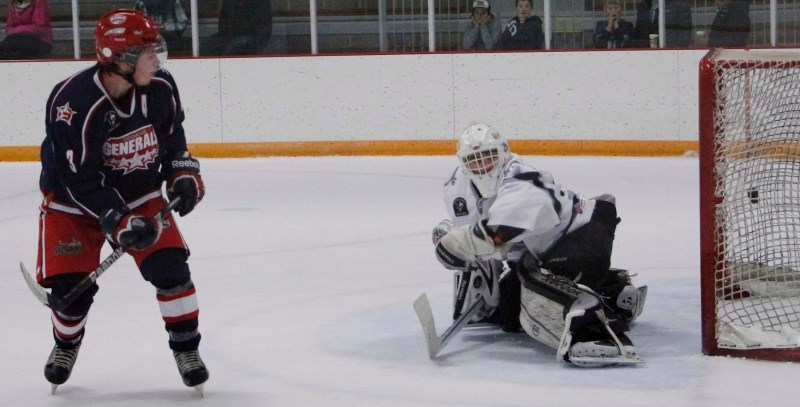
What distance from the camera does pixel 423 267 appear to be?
4.65 meters

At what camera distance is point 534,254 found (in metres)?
3.46

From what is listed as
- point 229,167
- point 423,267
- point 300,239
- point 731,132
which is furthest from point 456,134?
point 731,132

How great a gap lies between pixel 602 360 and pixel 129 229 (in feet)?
3.96

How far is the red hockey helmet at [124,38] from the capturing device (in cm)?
281

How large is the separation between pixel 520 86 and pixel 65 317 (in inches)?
209

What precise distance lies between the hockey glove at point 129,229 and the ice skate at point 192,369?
1.05 feet

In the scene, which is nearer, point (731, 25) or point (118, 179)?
point (118, 179)

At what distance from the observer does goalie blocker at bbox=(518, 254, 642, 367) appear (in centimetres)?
315

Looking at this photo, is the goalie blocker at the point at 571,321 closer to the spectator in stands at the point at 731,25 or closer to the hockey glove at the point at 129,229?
the hockey glove at the point at 129,229

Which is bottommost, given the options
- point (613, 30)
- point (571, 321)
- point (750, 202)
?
point (571, 321)

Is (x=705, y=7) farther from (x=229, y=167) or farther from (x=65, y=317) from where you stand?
(x=65, y=317)

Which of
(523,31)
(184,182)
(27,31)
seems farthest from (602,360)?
(27,31)

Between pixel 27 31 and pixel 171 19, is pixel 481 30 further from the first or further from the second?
pixel 27 31

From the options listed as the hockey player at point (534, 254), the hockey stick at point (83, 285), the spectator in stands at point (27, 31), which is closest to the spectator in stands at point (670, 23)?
the spectator in stands at point (27, 31)
